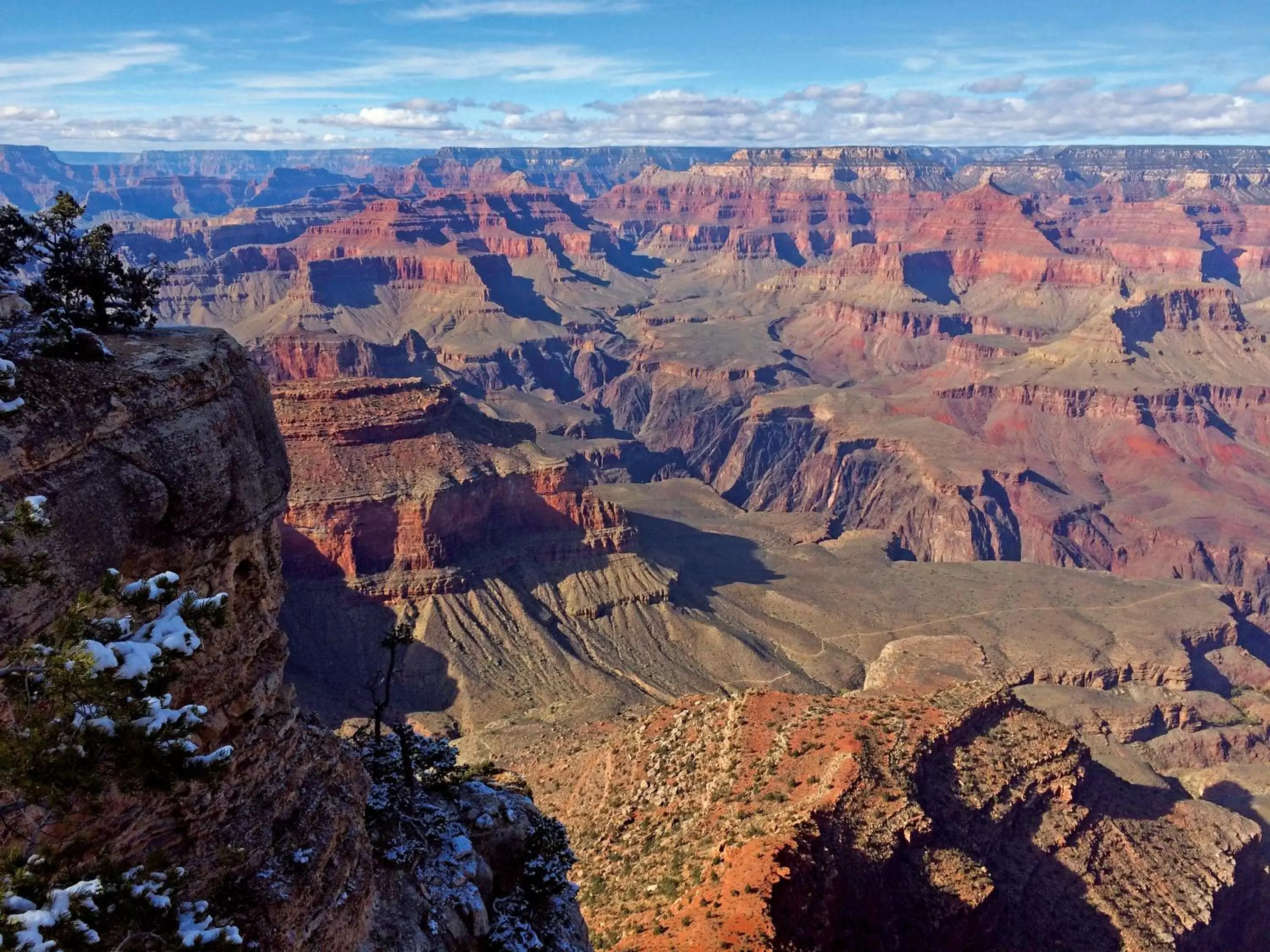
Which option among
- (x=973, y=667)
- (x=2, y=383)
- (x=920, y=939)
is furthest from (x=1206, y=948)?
(x=2, y=383)

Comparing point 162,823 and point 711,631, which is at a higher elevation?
point 162,823

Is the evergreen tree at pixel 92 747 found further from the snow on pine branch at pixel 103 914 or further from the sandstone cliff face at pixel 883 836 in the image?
the sandstone cliff face at pixel 883 836

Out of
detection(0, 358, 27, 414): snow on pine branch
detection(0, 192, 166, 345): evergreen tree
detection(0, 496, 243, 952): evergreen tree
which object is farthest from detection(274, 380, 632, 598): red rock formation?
detection(0, 496, 243, 952): evergreen tree

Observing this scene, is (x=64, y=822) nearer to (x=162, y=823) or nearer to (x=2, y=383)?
(x=162, y=823)

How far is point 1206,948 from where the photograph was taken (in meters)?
43.3

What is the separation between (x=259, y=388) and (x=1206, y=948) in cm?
4900

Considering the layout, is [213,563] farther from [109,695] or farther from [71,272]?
[71,272]

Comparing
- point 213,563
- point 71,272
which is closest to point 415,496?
point 71,272

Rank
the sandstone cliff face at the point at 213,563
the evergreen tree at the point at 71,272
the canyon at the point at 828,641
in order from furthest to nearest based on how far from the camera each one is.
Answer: the canyon at the point at 828,641
the evergreen tree at the point at 71,272
the sandstone cliff face at the point at 213,563

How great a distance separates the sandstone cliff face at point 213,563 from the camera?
15.3 meters

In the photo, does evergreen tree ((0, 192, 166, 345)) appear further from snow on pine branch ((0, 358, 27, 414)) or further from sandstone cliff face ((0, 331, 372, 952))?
snow on pine branch ((0, 358, 27, 414))

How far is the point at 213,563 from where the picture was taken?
18656mm

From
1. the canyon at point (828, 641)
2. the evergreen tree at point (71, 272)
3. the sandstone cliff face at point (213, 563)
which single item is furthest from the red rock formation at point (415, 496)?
the sandstone cliff face at point (213, 563)

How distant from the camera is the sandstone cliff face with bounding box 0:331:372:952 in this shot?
15.3m
